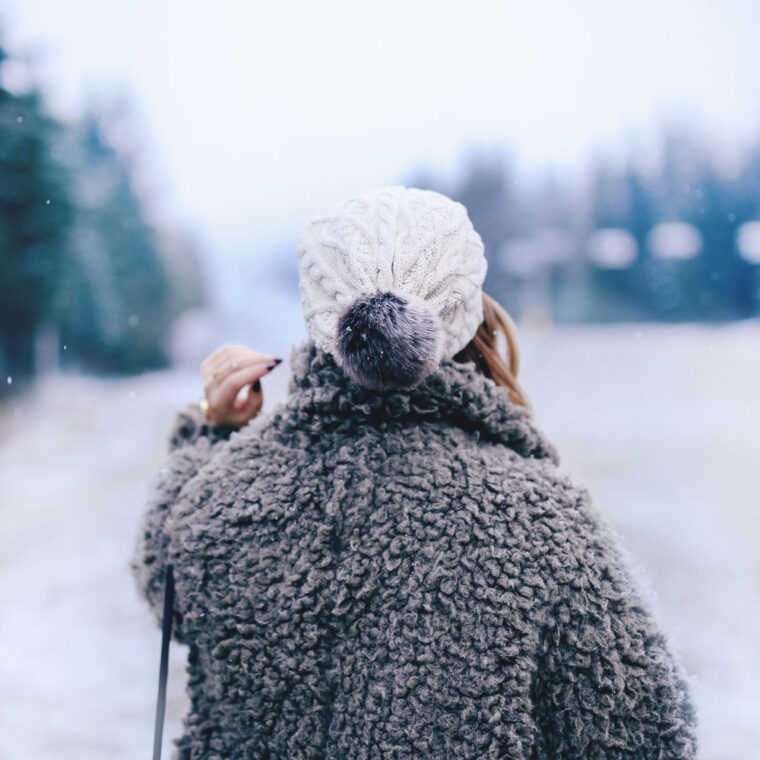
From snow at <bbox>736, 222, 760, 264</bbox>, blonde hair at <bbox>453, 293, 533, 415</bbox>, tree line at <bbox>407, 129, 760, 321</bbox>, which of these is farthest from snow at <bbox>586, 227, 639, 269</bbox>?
blonde hair at <bbox>453, 293, 533, 415</bbox>

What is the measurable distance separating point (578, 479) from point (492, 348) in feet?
0.64

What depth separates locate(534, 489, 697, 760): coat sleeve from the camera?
77cm

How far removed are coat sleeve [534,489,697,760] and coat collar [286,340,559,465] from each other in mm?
137

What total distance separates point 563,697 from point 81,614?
3.63m

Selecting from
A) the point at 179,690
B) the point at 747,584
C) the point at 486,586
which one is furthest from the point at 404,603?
the point at 747,584

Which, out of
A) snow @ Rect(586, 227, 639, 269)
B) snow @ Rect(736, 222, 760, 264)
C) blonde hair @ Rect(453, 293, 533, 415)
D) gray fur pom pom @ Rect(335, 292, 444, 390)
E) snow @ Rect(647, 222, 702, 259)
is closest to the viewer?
gray fur pom pom @ Rect(335, 292, 444, 390)

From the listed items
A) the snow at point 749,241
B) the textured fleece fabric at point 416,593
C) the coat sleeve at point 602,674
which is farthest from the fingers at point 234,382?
the snow at point 749,241

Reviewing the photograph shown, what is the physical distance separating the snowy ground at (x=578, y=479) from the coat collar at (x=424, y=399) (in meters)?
0.22

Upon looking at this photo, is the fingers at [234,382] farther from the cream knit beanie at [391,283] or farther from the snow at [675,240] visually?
the snow at [675,240]

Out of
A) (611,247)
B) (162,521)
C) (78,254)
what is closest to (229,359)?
(162,521)

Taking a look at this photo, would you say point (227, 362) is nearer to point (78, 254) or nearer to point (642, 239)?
point (78, 254)

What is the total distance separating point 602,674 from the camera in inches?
30.3

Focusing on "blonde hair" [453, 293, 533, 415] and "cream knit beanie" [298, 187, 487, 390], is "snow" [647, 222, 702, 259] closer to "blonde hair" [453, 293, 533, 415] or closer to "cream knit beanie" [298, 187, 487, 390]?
"blonde hair" [453, 293, 533, 415]

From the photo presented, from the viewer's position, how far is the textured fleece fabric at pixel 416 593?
780 millimetres
